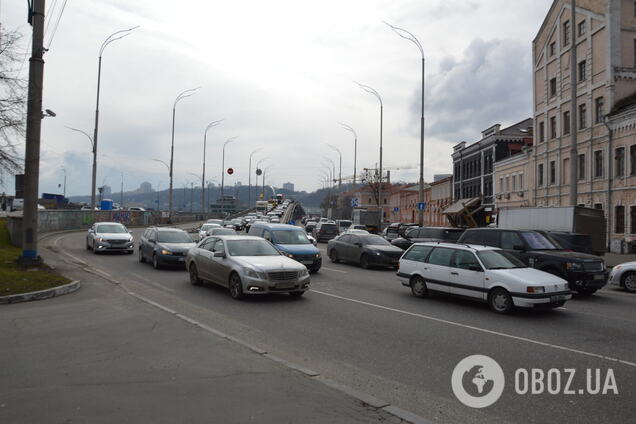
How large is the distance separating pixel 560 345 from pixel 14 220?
72.4 ft

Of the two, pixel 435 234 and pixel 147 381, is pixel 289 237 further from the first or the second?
pixel 147 381

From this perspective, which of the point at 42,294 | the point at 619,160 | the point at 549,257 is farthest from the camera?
the point at 619,160

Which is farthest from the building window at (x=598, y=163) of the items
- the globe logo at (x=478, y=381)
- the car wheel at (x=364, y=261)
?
the globe logo at (x=478, y=381)

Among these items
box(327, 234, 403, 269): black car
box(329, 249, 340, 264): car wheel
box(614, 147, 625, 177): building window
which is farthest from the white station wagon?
box(614, 147, 625, 177): building window

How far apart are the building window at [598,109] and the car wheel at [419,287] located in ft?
89.6

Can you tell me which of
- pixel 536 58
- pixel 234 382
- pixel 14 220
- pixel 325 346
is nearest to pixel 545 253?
pixel 325 346

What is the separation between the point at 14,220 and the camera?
2225 centimetres

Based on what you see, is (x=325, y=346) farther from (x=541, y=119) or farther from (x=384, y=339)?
(x=541, y=119)

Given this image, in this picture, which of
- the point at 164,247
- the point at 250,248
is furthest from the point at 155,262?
the point at 250,248

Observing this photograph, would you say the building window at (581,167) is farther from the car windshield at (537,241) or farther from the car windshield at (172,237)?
the car windshield at (172,237)

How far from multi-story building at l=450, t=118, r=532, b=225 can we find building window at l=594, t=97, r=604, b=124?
543 inches

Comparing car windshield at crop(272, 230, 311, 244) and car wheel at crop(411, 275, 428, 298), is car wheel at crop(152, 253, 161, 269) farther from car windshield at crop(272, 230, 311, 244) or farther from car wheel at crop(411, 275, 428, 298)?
car wheel at crop(411, 275, 428, 298)

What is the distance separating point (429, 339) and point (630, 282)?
10180 millimetres

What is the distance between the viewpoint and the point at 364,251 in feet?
67.3
